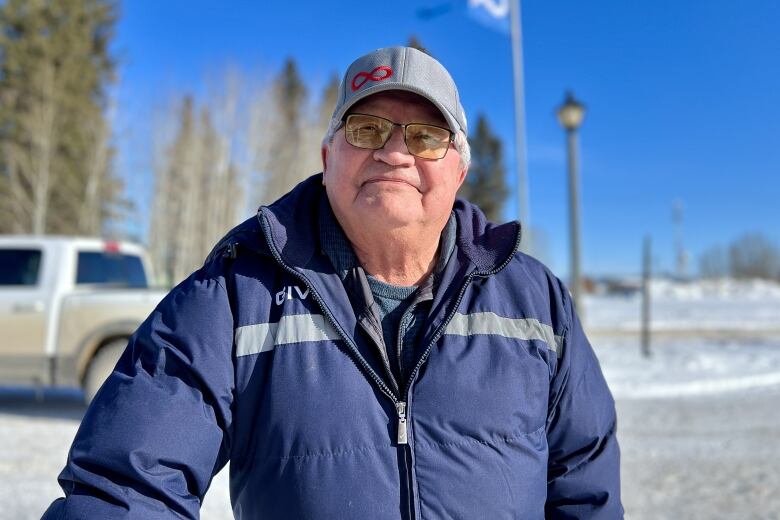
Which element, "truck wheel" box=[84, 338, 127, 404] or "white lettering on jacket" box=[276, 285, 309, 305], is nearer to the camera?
"white lettering on jacket" box=[276, 285, 309, 305]

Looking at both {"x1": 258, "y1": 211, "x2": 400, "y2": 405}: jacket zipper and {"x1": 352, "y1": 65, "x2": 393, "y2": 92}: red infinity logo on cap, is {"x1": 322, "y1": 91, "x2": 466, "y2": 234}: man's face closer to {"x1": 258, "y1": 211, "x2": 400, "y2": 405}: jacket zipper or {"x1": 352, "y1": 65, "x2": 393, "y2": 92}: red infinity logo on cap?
{"x1": 352, "y1": 65, "x2": 393, "y2": 92}: red infinity logo on cap

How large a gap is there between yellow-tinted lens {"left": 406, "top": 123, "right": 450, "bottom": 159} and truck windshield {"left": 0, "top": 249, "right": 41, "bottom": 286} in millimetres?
7097

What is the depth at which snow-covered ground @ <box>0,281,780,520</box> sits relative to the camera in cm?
427

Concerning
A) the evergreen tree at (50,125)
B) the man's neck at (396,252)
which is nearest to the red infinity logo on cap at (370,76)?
the man's neck at (396,252)

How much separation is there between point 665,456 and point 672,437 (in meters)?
0.91

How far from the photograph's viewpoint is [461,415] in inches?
62.4

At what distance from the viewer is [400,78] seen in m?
1.67

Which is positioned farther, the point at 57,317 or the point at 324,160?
the point at 57,317

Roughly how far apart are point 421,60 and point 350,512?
Result: 1.14 metres

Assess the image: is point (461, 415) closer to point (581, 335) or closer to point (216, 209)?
point (581, 335)

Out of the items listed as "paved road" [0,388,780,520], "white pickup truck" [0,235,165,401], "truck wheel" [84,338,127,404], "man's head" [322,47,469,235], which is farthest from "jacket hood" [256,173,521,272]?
"truck wheel" [84,338,127,404]

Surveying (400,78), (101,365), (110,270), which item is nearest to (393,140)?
(400,78)

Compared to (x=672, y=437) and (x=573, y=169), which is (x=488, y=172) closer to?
(x=573, y=169)

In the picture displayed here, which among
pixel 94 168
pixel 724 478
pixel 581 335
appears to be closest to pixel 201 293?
pixel 581 335
